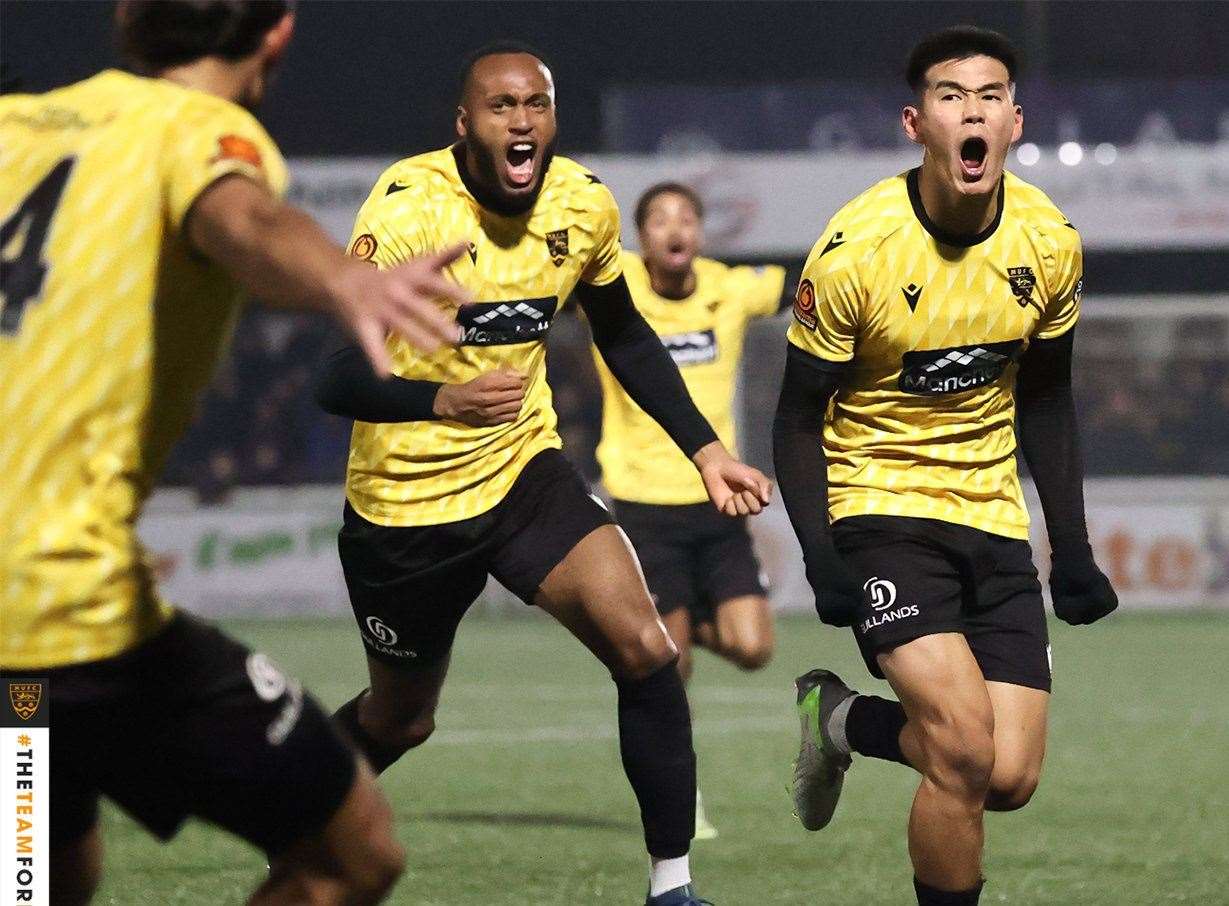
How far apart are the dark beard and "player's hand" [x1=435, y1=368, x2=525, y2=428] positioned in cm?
89

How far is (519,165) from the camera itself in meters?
6.34

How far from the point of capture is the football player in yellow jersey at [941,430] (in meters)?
5.62

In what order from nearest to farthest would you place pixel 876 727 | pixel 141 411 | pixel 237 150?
1. pixel 237 150
2. pixel 141 411
3. pixel 876 727

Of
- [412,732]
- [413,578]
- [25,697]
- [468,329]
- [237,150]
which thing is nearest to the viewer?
[237,150]

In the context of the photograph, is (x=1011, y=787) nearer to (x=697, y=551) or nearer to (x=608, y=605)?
(x=608, y=605)

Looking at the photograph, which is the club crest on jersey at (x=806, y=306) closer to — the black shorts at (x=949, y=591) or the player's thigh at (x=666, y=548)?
the black shorts at (x=949, y=591)

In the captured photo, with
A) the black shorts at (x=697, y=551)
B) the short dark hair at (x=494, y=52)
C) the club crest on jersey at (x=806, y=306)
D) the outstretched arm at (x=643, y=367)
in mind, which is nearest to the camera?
the club crest on jersey at (x=806, y=306)

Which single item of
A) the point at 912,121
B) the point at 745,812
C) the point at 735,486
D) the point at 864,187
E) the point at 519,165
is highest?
the point at 864,187

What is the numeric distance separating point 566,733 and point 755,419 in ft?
31.5

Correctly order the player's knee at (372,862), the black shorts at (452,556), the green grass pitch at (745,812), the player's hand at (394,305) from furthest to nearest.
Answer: the green grass pitch at (745,812) < the black shorts at (452,556) < the player's knee at (372,862) < the player's hand at (394,305)

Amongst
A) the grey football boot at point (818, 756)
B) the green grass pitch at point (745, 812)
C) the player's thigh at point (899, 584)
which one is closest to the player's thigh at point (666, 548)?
the green grass pitch at point (745, 812)

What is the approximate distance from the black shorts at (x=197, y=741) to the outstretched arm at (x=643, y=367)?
2.57m

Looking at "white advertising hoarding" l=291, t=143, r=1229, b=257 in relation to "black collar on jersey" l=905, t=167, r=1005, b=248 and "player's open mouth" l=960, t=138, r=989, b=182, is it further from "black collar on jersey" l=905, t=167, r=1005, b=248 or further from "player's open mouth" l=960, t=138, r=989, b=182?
"player's open mouth" l=960, t=138, r=989, b=182

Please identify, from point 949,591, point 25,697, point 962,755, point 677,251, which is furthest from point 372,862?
point 677,251
